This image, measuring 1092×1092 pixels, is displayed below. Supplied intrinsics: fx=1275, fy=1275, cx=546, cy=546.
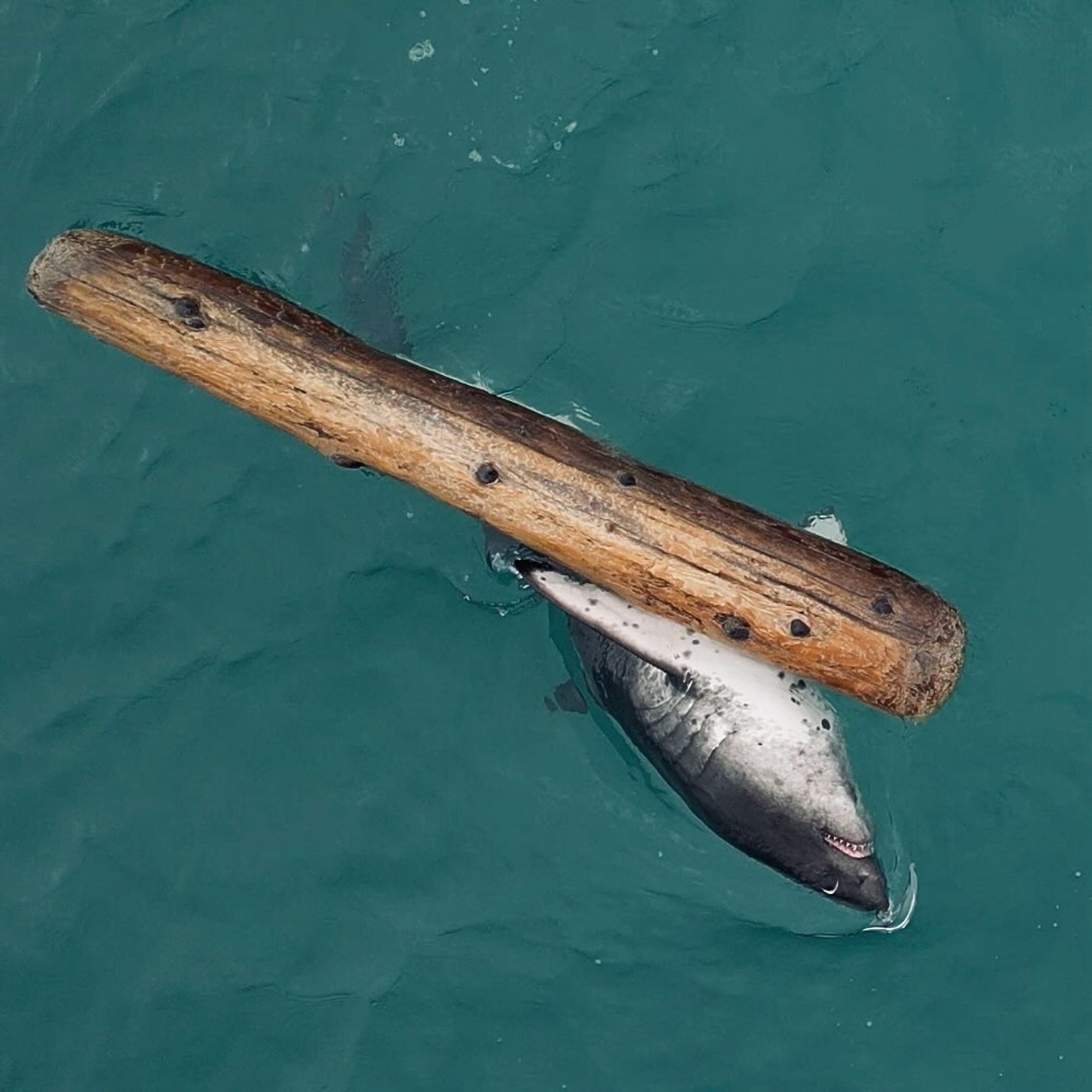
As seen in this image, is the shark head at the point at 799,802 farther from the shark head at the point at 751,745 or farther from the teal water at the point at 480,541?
the teal water at the point at 480,541

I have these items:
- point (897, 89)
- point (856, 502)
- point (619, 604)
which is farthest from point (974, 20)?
point (619, 604)

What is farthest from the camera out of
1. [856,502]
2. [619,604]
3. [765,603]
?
[856,502]

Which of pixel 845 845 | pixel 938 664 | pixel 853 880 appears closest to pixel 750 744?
pixel 845 845

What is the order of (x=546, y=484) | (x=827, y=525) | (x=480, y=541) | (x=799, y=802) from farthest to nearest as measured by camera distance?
(x=480, y=541), (x=827, y=525), (x=799, y=802), (x=546, y=484)

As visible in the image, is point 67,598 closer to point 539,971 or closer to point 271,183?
point 271,183

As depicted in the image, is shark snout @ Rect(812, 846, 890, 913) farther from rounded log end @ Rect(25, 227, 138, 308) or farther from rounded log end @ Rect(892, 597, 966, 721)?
rounded log end @ Rect(25, 227, 138, 308)

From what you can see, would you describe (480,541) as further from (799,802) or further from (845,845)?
(845,845)

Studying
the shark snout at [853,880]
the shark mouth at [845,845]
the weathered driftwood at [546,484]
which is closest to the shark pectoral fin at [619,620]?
the weathered driftwood at [546,484]
